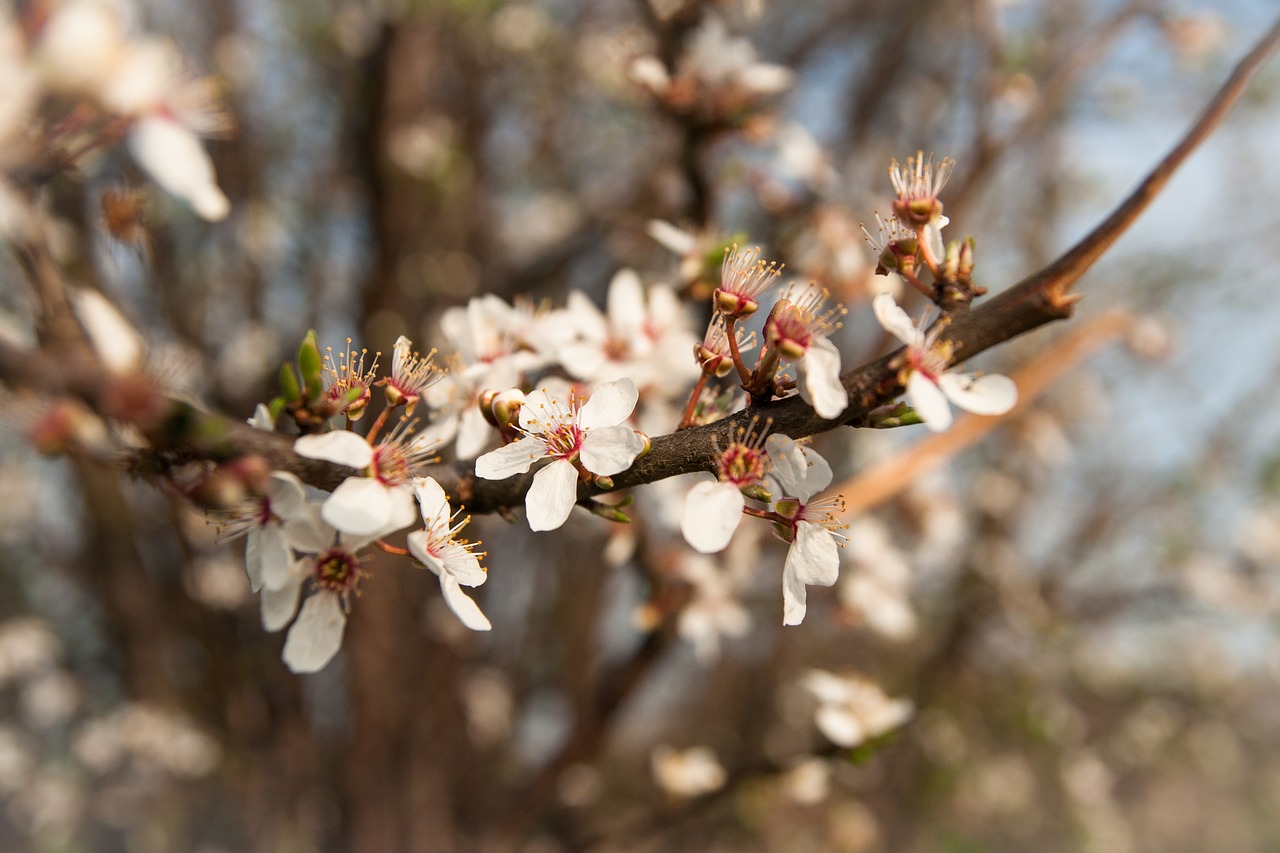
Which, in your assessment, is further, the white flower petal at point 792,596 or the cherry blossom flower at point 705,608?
the cherry blossom flower at point 705,608

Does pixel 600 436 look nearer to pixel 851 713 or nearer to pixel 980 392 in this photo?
pixel 980 392

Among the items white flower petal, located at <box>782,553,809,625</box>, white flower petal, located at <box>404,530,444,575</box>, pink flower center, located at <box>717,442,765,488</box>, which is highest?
white flower petal, located at <box>404,530,444,575</box>

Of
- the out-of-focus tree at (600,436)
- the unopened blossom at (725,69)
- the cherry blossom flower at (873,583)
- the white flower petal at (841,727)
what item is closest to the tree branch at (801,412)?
the out-of-focus tree at (600,436)

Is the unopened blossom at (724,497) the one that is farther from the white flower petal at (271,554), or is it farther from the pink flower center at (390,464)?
the white flower petal at (271,554)

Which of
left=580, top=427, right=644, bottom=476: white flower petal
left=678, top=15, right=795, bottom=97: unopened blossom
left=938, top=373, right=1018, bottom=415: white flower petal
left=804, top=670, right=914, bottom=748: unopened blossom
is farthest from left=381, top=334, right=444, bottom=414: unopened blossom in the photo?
left=678, top=15, right=795, bottom=97: unopened blossom

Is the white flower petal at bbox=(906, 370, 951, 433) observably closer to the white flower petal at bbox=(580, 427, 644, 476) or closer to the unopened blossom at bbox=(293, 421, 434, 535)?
the white flower petal at bbox=(580, 427, 644, 476)

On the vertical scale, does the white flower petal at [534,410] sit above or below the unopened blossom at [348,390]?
below

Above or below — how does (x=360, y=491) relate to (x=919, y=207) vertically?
below

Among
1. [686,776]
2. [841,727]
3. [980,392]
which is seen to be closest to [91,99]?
[980,392]
